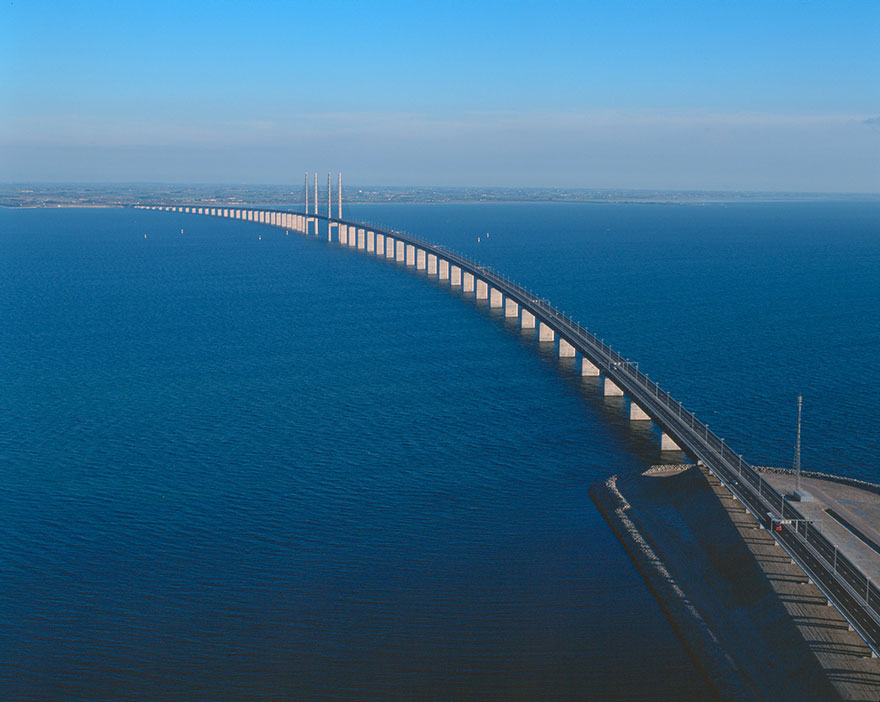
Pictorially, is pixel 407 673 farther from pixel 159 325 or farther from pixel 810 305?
pixel 810 305

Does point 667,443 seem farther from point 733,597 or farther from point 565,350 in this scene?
point 565,350

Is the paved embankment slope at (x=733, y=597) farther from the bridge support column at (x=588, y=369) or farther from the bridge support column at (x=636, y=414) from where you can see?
the bridge support column at (x=588, y=369)

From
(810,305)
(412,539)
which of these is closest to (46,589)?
(412,539)

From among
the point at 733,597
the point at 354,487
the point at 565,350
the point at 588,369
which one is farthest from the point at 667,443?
the point at 565,350

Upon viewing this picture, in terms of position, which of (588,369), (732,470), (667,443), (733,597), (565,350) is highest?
(565,350)

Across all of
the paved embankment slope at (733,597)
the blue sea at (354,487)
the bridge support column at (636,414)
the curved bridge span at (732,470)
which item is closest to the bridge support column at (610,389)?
the curved bridge span at (732,470)
